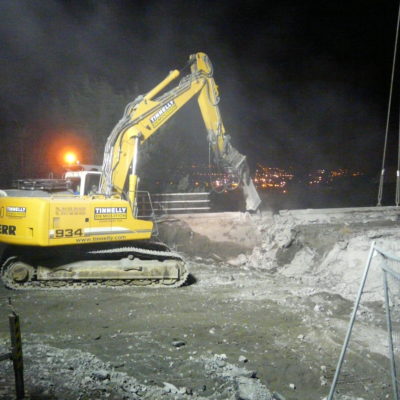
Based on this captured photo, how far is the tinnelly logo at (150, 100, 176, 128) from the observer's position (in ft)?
29.6

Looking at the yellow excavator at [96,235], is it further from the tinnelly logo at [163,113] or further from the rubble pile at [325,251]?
the rubble pile at [325,251]

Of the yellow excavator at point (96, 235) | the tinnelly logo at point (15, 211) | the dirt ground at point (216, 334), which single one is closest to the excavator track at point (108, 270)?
the yellow excavator at point (96, 235)

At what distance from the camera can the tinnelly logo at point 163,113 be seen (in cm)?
902

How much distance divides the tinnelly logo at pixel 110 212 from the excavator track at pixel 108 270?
68 cm

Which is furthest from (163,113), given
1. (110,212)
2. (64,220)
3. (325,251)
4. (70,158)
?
(325,251)

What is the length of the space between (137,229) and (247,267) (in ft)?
11.2

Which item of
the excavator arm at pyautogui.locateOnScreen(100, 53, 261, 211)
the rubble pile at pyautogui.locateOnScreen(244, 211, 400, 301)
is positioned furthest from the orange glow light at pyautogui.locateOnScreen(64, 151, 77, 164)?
the rubble pile at pyautogui.locateOnScreen(244, 211, 400, 301)

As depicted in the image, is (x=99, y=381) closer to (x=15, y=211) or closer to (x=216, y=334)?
(x=216, y=334)

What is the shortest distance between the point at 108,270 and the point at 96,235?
2.50 feet

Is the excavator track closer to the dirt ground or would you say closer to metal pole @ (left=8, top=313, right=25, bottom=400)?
the dirt ground

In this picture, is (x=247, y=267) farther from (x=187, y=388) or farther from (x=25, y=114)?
(x=25, y=114)

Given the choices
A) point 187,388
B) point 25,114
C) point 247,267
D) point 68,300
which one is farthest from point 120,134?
point 25,114

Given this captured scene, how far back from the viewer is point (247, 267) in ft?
33.1

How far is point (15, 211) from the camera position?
7.36 meters
